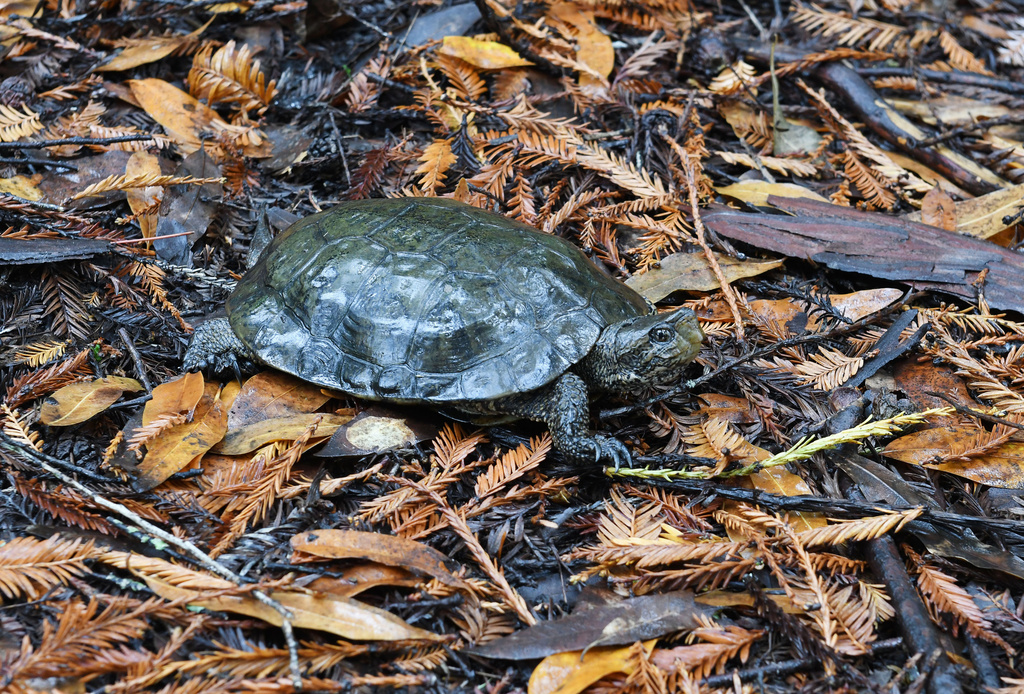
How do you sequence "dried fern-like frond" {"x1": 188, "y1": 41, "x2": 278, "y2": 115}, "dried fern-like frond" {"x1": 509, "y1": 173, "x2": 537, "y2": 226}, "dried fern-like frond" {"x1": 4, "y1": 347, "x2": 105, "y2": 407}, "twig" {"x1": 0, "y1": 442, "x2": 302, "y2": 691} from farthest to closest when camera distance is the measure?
1. "dried fern-like frond" {"x1": 188, "y1": 41, "x2": 278, "y2": 115}
2. "dried fern-like frond" {"x1": 509, "y1": 173, "x2": 537, "y2": 226}
3. "dried fern-like frond" {"x1": 4, "y1": 347, "x2": 105, "y2": 407}
4. "twig" {"x1": 0, "y1": 442, "x2": 302, "y2": 691}

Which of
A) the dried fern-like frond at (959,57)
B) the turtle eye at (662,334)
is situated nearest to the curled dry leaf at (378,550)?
the turtle eye at (662,334)

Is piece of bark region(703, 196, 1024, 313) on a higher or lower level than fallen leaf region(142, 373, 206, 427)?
higher

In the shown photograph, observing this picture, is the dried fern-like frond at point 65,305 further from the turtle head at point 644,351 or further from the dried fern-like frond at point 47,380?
the turtle head at point 644,351

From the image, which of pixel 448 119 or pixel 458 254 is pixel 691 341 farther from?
pixel 448 119

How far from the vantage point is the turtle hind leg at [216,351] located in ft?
12.6

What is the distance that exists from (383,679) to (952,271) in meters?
4.03

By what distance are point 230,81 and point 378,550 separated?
380cm

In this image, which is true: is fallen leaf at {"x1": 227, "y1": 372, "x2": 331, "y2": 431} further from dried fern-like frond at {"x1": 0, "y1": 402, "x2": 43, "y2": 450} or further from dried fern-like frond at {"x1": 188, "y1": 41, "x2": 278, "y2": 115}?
dried fern-like frond at {"x1": 188, "y1": 41, "x2": 278, "y2": 115}

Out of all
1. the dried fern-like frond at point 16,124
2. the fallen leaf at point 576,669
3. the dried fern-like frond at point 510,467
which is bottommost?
the fallen leaf at point 576,669

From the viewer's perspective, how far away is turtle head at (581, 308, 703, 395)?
3.57 m

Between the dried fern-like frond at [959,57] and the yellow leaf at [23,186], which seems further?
the dried fern-like frond at [959,57]

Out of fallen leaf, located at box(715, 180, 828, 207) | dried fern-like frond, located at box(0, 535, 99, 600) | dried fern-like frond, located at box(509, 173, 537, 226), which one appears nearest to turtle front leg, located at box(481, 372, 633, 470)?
dried fern-like frond, located at box(509, 173, 537, 226)

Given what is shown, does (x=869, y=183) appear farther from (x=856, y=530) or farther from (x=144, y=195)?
(x=144, y=195)

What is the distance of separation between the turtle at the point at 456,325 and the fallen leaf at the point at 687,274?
1.10ft
